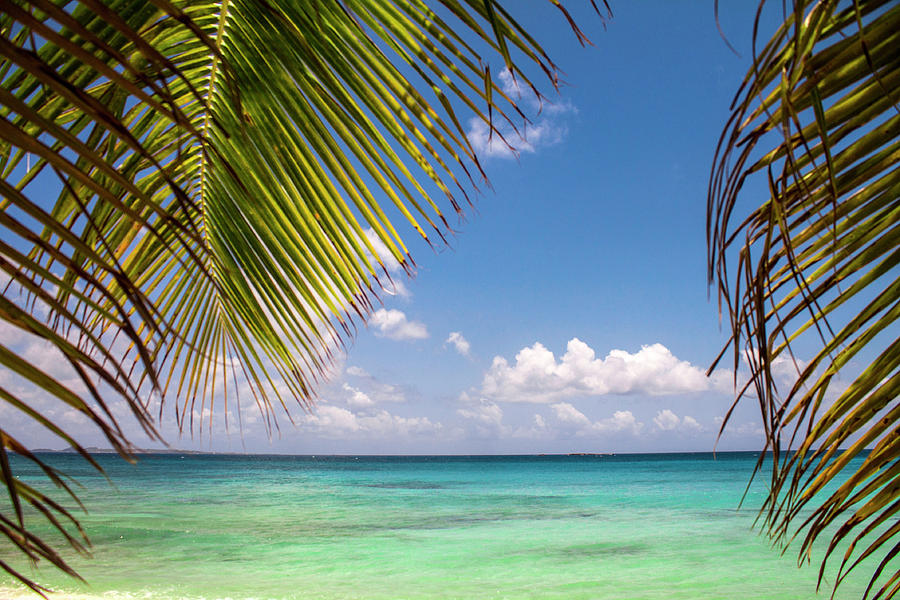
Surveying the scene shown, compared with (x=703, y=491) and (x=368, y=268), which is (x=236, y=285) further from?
(x=703, y=491)

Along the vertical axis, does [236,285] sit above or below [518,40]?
below

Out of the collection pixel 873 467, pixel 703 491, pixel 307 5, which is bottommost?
pixel 703 491

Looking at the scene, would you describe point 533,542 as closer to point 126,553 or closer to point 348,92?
point 126,553

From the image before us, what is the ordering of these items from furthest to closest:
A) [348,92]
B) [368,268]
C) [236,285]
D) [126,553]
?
[126,553] → [236,285] → [368,268] → [348,92]

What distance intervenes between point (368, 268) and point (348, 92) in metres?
0.34


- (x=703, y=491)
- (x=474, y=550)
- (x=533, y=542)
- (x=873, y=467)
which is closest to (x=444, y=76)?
(x=873, y=467)

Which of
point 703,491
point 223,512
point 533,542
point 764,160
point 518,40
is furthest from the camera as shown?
point 703,491

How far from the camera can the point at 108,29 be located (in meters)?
0.67

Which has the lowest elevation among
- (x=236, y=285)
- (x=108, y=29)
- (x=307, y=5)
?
(x=236, y=285)

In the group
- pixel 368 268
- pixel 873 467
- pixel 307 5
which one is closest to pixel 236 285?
pixel 368 268

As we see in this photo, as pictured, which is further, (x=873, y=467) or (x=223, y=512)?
(x=223, y=512)

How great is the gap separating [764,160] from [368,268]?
71 cm

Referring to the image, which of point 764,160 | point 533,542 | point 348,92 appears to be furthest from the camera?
point 533,542

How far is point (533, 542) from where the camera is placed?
9.41 metres
